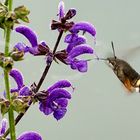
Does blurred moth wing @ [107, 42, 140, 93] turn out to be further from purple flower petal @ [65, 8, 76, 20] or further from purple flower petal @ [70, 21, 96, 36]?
purple flower petal @ [65, 8, 76, 20]

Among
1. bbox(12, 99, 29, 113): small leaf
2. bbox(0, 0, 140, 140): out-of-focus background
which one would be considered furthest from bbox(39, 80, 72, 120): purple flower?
bbox(0, 0, 140, 140): out-of-focus background

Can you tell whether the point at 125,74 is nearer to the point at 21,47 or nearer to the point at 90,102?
the point at 21,47

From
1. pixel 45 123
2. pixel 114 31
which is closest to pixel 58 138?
pixel 45 123

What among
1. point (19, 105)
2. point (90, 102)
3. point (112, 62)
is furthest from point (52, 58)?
point (90, 102)

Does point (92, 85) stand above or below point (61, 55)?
above

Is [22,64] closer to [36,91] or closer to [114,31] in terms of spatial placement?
[114,31]

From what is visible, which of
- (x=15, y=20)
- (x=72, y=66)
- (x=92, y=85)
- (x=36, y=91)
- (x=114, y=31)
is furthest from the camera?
(x=114, y=31)

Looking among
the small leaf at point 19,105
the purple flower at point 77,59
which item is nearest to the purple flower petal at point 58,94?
the purple flower at point 77,59
